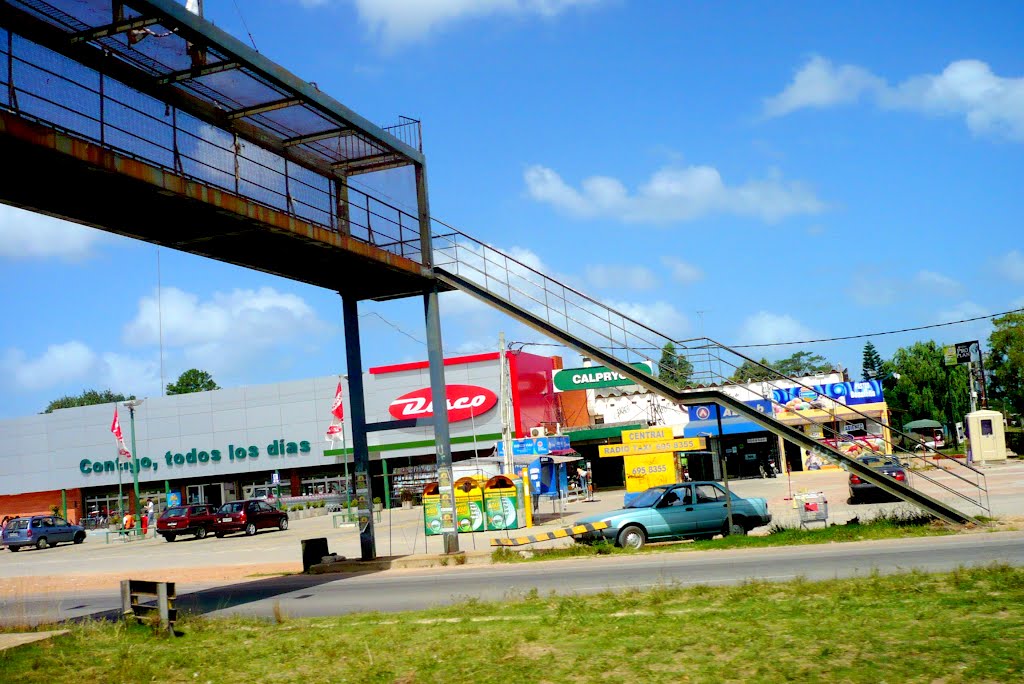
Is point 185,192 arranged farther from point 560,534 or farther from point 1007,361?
point 1007,361

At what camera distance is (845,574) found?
43.0 ft

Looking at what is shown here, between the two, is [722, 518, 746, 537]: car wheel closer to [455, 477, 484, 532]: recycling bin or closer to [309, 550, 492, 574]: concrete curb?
[309, 550, 492, 574]: concrete curb

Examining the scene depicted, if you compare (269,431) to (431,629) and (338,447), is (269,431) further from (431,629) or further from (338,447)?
(431,629)

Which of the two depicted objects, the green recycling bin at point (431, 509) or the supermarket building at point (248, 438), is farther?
the supermarket building at point (248, 438)

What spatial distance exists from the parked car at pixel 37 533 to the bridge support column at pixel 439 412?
113ft

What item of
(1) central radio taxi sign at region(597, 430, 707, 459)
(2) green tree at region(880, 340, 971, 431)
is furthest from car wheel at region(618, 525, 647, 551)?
(2) green tree at region(880, 340, 971, 431)

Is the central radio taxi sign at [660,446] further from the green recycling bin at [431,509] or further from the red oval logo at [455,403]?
the red oval logo at [455,403]

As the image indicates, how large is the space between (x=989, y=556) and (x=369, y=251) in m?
12.3

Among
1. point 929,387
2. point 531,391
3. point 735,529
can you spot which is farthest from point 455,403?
point 929,387

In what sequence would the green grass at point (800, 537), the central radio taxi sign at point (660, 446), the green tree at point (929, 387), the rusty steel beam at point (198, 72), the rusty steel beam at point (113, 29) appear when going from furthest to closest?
the green tree at point (929, 387), the central radio taxi sign at point (660, 446), the green grass at point (800, 537), the rusty steel beam at point (198, 72), the rusty steel beam at point (113, 29)

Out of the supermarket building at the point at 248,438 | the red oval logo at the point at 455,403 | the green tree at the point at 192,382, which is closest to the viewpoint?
the red oval logo at the point at 455,403

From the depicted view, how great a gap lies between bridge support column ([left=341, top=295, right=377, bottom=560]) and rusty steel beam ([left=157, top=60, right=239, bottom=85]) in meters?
7.73

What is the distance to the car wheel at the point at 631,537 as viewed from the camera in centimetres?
2105

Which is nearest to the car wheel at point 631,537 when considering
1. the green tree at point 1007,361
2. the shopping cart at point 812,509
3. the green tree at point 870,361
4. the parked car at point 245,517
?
the shopping cart at point 812,509
